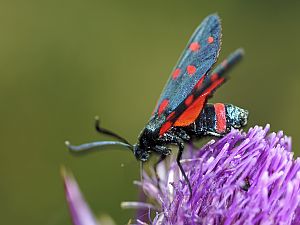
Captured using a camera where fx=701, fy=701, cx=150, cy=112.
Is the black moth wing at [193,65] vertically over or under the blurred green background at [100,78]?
over

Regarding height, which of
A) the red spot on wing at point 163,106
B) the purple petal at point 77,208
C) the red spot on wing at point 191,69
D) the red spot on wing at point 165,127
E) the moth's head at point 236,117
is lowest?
the purple petal at point 77,208

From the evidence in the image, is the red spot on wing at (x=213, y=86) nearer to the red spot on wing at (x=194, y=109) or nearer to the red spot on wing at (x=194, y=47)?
the red spot on wing at (x=194, y=109)

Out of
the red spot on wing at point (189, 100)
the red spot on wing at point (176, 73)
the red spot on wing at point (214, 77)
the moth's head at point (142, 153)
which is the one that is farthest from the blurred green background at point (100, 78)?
the red spot on wing at point (214, 77)

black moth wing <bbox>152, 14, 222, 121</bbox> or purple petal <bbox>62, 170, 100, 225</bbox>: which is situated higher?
black moth wing <bbox>152, 14, 222, 121</bbox>

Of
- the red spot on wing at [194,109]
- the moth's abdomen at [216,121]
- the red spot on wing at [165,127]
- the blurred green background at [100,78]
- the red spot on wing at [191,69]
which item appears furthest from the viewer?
the blurred green background at [100,78]

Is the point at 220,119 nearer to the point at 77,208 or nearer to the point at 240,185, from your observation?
the point at 240,185

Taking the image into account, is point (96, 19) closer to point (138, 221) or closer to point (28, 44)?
point (28, 44)

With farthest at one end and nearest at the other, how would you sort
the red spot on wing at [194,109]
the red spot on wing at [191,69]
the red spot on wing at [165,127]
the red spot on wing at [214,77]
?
the red spot on wing at [191,69] → the red spot on wing at [165,127] → the red spot on wing at [194,109] → the red spot on wing at [214,77]

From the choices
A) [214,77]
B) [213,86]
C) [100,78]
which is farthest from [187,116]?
[100,78]

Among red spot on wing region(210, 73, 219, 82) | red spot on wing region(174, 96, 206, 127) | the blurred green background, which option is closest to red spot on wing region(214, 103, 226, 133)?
red spot on wing region(174, 96, 206, 127)

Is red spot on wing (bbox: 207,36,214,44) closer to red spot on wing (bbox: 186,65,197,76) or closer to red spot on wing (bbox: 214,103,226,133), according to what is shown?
red spot on wing (bbox: 186,65,197,76)
